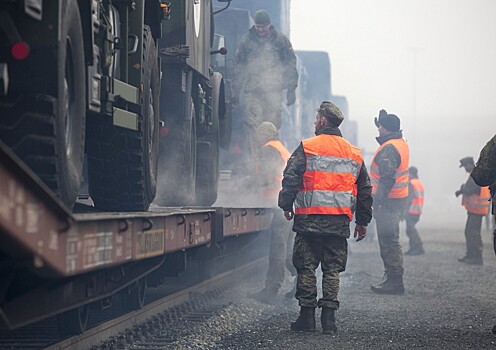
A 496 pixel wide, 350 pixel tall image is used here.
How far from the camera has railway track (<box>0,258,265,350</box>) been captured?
20.5 ft

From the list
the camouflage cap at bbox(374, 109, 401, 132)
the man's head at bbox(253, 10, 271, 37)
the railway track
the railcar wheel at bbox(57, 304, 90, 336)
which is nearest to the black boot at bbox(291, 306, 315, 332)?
the railway track

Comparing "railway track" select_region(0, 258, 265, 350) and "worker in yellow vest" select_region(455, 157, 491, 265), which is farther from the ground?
"worker in yellow vest" select_region(455, 157, 491, 265)

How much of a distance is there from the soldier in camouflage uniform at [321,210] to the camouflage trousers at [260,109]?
5920 mm

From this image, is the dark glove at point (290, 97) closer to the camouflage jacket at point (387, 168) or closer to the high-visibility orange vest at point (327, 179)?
the camouflage jacket at point (387, 168)

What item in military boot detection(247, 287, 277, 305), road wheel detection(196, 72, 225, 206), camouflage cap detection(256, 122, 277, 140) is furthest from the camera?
camouflage cap detection(256, 122, 277, 140)

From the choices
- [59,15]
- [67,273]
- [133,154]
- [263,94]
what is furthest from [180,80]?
[263,94]

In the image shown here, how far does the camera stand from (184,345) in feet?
22.0

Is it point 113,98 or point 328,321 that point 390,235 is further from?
point 113,98

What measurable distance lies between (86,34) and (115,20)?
90cm

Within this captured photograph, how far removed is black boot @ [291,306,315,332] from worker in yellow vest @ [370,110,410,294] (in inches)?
138

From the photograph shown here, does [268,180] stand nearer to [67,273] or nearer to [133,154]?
[133,154]

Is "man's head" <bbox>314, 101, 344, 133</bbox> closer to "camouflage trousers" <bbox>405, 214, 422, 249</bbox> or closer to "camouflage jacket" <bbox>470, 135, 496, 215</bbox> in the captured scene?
"camouflage jacket" <bbox>470, 135, 496, 215</bbox>

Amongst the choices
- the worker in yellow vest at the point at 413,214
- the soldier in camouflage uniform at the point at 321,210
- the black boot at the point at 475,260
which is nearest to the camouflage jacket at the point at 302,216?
the soldier in camouflage uniform at the point at 321,210

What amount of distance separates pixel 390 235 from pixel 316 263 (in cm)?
368
